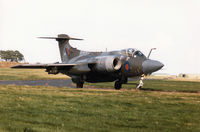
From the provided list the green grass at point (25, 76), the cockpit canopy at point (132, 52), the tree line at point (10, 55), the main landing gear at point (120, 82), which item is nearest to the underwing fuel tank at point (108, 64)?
the cockpit canopy at point (132, 52)

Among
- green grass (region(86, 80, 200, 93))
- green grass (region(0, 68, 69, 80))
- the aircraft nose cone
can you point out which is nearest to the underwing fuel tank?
the aircraft nose cone

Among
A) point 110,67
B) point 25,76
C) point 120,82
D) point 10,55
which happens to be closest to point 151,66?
point 110,67

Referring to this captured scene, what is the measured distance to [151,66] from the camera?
1925 centimetres

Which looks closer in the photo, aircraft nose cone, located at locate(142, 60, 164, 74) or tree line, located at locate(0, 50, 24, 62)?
aircraft nose cone, located at locate(142, 60, 164, 74)

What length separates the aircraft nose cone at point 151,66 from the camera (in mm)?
19078

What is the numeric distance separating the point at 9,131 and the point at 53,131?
0.99m

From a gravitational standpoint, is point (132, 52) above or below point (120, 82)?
above

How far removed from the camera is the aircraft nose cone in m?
19.1

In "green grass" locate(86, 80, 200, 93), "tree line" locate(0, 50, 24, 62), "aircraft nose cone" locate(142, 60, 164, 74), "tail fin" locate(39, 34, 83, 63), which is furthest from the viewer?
"tree line" locate(0, 50, 24, 62)

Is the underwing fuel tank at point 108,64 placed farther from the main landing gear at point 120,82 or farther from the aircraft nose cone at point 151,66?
the aircraft nose cone at point 151,66

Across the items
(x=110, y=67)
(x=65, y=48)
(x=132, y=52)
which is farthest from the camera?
(x=65, y=48)

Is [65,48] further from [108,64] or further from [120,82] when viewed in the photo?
[108,64]

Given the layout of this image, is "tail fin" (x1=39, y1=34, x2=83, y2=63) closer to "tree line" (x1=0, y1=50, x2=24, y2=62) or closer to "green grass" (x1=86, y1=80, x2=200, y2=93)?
"green grass" (x1=86, y1=80, x2=200, y2=93)

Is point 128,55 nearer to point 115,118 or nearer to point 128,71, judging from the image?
point 128,71
